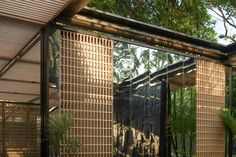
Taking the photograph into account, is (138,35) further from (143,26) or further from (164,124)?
(164,124)

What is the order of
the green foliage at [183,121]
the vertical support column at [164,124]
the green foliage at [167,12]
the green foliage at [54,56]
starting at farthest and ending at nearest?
the green foliage at [167,12], the green foliage at [183,121], the vertical support column at [164,124], the green foliage at [54,56]

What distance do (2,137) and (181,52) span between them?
476 centimetres

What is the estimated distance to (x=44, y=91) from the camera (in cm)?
695

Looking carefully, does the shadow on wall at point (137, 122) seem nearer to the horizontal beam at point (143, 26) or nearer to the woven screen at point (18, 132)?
the horizontal beam at point (143, 26)

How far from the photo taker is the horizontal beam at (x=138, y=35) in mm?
7554

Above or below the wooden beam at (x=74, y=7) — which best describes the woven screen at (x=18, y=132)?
below

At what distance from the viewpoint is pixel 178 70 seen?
9.62 metres

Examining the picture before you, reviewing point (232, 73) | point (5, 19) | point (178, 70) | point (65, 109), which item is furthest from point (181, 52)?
point (5, 19)

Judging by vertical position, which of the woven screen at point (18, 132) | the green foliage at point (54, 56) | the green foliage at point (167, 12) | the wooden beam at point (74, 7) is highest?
the green foliage at point (167, 12)

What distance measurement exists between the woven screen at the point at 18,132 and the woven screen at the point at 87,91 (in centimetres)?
247

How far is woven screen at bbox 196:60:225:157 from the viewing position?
9.82 m

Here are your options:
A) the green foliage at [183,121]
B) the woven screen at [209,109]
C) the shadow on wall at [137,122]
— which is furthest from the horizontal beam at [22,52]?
the woven screen at [209,109]

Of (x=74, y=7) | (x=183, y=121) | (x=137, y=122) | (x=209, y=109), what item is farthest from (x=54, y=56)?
(x=209, y=109)

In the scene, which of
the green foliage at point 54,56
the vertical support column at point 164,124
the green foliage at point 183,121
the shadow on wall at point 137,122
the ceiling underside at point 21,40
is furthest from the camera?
the green foliage at point 183,121
